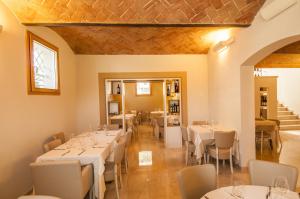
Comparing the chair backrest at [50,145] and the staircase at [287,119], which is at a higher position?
the chair backrest at [50,145]

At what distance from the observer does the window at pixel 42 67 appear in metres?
3.49

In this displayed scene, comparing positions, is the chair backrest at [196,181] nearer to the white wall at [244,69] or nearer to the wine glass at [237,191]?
the wine glass at [237,191]

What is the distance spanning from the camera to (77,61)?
231 inches

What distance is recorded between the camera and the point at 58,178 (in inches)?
90.1

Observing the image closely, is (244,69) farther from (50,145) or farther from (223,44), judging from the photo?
(50,145)

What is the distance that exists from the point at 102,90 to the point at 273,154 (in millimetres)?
4994

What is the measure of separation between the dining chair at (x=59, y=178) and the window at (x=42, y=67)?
1.71 meters

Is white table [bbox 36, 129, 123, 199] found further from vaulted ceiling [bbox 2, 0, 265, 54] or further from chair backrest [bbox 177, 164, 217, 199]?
vaulted ceiling [bbox 2, 0, 265, 54]

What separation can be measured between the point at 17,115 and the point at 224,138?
3595 mm

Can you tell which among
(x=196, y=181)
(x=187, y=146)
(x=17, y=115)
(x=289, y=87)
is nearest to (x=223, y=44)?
(x=187, y=146)

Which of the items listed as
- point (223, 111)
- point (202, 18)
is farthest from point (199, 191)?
point (223, 111)

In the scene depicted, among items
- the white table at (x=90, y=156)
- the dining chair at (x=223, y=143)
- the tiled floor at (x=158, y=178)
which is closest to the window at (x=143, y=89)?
the tiled floor at (x=158, y=178)

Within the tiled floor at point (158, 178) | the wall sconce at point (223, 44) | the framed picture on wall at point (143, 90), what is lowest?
the tiled floor at point (158, 178)

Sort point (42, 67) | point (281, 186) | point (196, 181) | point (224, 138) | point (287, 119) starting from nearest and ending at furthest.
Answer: point (281, 186), point (196, 181), point (224, 138), point (42, 67), point (287, 119)
